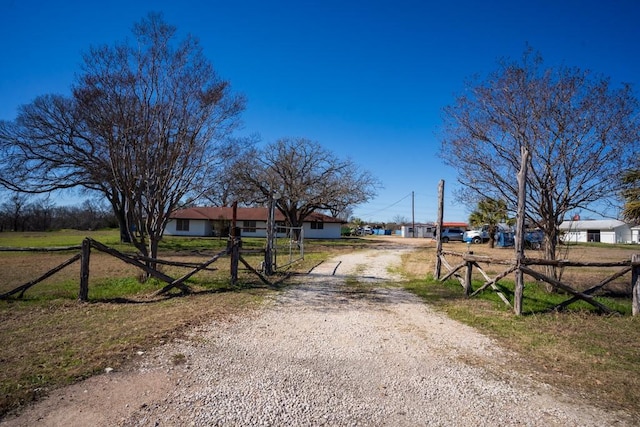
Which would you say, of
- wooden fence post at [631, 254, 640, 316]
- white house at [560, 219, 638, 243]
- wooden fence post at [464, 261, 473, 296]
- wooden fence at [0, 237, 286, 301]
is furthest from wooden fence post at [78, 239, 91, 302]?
white house at [560, 219, 638, 243]

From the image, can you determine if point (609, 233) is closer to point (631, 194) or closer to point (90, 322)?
point (631, 194)

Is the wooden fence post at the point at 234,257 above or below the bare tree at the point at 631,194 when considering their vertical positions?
below

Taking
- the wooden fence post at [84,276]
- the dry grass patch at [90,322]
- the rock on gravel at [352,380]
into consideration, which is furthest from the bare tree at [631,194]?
the wooden fence post at [84,276]

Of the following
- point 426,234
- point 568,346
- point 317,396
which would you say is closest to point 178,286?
point 317,396

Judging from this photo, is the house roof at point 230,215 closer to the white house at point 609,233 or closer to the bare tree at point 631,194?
the white house at point 609,233

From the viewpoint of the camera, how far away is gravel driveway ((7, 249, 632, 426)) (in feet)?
11.9

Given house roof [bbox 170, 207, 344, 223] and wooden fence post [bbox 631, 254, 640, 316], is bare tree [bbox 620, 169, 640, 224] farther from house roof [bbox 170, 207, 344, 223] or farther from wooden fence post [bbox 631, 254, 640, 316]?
house roof [bbox 170, 207, 344, 223]

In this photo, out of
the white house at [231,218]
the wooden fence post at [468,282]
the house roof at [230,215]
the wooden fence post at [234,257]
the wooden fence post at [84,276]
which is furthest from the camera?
the white house at [231,218]

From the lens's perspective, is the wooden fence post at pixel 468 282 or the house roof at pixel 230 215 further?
the house roof at pixel 230 215

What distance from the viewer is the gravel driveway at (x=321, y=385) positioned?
11.9 feet

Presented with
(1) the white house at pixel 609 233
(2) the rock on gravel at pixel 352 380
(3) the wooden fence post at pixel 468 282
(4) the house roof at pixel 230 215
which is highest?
(4) the house roof at pixel 230 215

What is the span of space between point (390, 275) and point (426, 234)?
63970 millimetres

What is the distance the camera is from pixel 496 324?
24.4ft

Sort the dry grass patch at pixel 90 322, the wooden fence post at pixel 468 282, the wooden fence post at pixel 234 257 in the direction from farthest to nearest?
the wooden fence post at pixel 234 257 → the wooden fence post at pixel 468 282 → the dry grass patch at pixel 90 322
